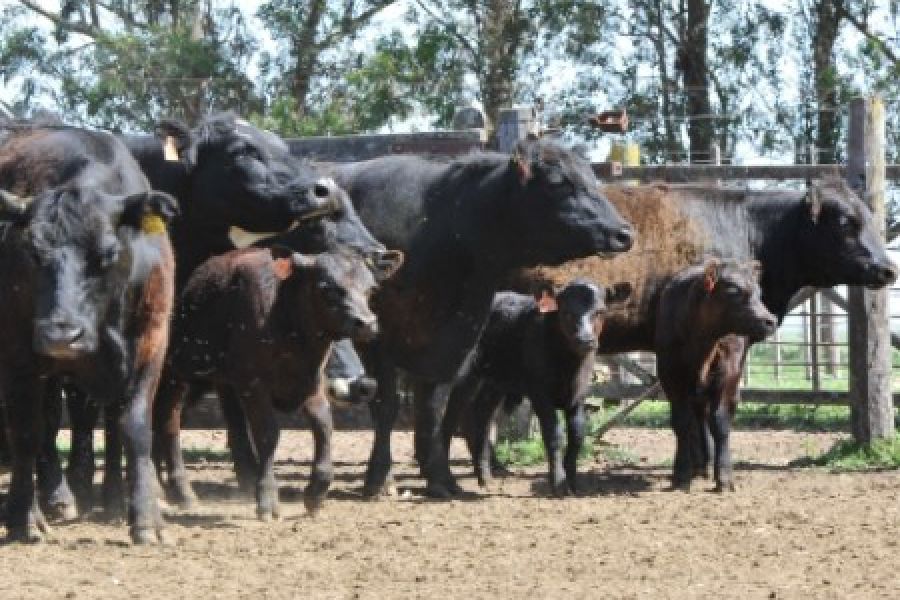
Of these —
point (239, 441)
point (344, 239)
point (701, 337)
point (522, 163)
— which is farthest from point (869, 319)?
point (239, 441)

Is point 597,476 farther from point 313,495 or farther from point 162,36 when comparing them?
point 162,36

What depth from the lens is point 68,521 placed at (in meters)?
9.63

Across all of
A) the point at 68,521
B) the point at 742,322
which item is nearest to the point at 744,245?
the point at 742,322

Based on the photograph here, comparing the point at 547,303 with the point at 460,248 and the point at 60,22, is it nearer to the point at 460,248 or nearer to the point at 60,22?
the point at 460,248

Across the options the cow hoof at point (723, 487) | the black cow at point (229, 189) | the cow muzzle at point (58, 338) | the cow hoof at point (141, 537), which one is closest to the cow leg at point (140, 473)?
the cow hoof at point (141, 537)

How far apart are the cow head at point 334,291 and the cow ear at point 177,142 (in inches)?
49.4

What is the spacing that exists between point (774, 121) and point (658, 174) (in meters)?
11.3

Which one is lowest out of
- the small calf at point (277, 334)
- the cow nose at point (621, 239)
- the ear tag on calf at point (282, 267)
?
the small calf at point (277, 334)

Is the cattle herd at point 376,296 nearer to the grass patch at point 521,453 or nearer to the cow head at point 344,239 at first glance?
the cow head at point 344,239

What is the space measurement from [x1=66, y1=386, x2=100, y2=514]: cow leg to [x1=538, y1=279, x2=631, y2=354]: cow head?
9.47 ft

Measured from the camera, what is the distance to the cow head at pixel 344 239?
1080 centimetres

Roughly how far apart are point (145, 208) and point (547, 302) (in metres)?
3.58

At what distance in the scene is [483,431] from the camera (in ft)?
39.4

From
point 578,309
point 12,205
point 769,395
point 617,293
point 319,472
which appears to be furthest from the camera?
point 769,395
